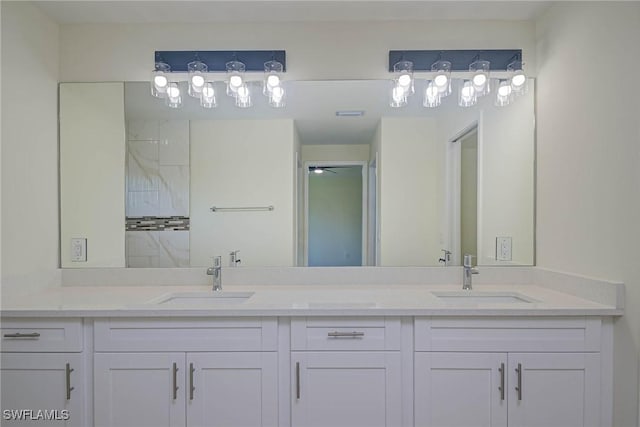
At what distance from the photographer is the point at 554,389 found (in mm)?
1438

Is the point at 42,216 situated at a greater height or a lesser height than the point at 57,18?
lesser

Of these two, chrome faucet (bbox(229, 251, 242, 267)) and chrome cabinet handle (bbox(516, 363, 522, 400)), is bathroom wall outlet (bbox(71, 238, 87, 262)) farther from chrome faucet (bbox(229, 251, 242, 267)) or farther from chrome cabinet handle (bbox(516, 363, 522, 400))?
chrome cabinet handle (bbox(516, 363, 522, 400))

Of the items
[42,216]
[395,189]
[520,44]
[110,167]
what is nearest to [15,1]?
[110,167]

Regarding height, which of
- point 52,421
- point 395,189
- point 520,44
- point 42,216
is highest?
point 520,44

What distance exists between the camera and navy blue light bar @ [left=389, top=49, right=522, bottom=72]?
1.91 metres

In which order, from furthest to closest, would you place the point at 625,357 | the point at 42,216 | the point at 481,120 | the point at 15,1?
the point at 481,120
the point at 42,216
the point at 15,1
the point at 625,357

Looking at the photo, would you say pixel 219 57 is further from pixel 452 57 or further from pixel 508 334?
pixel 508 334

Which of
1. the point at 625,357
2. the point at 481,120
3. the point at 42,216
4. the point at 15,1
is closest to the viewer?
the point at 625,357

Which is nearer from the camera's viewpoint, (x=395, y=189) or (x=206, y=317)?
(x=206, y=317)

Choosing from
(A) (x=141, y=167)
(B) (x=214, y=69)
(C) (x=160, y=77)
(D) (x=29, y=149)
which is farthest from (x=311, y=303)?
(D) (x=29, y=149)

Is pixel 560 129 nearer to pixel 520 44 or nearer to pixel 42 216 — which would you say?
→ pixel 520 44

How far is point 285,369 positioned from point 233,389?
235 mm

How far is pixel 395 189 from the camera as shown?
6.60 feet

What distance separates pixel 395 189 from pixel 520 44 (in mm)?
1066
